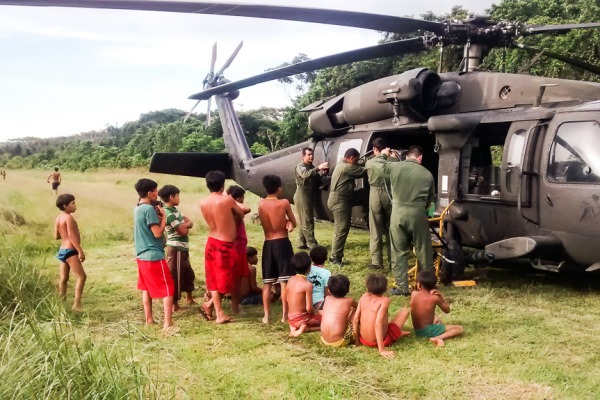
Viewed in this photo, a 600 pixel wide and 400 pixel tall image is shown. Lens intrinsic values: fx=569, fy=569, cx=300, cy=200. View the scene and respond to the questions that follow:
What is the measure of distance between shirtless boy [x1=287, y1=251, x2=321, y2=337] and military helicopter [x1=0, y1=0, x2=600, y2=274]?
2348mm

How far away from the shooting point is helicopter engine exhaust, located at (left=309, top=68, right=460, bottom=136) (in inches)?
291

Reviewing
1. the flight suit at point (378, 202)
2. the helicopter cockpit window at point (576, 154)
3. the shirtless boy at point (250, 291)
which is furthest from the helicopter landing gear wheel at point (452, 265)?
the shirtless boy at point (250, 291)

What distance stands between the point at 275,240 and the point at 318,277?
21.5 inches

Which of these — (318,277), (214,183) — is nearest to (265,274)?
(318,277)

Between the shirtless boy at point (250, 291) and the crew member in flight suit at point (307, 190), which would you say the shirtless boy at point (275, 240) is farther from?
the crew member in flight suit at point (307, 190)

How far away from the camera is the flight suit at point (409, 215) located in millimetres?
6219

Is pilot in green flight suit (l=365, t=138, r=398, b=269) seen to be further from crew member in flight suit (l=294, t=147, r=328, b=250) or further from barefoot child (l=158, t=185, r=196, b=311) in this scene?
barefoot child (l=158, t=185, r=196, b=311)

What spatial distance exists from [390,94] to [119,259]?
4.99m

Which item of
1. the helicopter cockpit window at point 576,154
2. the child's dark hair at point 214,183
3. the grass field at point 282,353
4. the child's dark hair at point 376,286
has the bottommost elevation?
the grass field at point 282,353

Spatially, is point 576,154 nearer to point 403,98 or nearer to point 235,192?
point 403,98

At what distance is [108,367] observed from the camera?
3.02 m

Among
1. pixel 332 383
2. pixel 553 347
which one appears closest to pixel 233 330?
pixel 332 383

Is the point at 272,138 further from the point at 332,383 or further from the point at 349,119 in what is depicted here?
the point at 332,383

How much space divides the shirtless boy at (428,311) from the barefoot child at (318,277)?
919 mm
